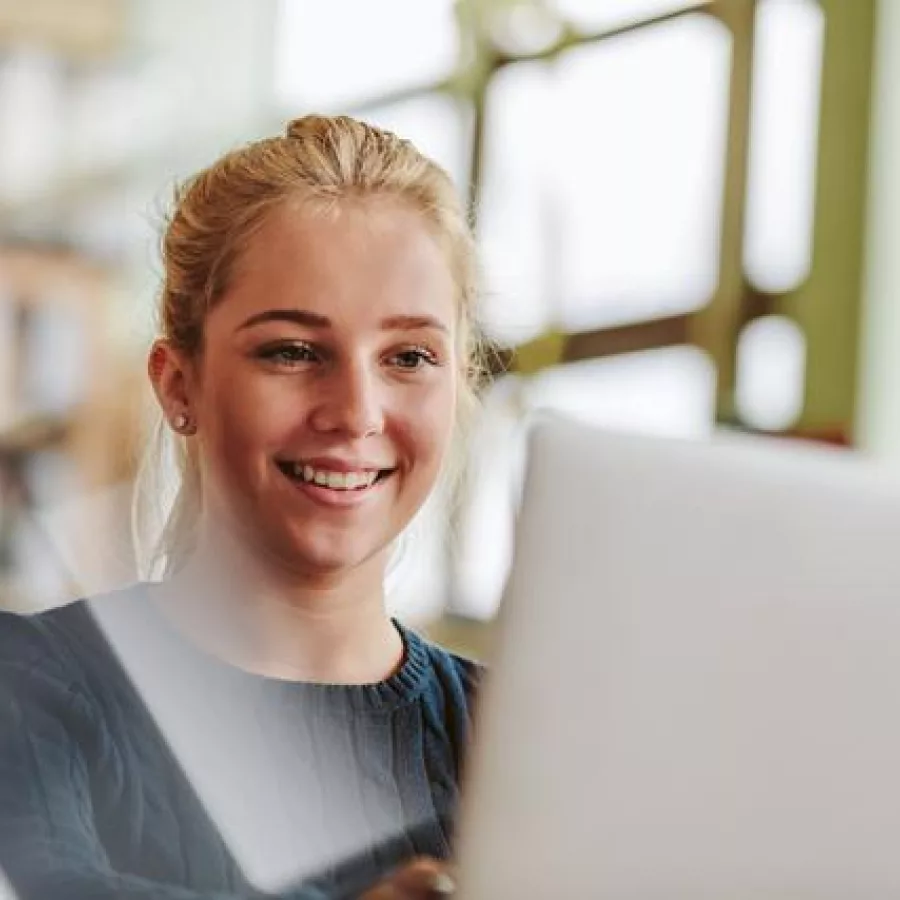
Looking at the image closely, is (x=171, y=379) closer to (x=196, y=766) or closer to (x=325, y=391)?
(x=325, y=391)

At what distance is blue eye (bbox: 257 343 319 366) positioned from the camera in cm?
135

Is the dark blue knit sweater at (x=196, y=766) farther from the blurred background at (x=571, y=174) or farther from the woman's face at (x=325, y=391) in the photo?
the blurred background at (x=571, y=174)

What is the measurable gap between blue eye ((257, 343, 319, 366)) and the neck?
5.7 inches

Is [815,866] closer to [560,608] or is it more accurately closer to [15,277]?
[560,608]


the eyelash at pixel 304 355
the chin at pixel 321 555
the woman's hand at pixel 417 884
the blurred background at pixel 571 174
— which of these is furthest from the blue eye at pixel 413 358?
the blurred background at pixel 571 174

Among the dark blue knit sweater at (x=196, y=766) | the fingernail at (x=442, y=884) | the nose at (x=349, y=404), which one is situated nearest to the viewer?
the fingernail at (x=442, y=884)

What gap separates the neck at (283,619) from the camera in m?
1.35

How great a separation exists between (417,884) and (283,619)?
308 mm

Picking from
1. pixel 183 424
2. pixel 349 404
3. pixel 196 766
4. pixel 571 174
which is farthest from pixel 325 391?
pixel 571 174

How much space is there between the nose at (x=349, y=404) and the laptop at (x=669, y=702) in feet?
1.28

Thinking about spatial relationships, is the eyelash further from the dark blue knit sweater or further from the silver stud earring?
the dark blue knit sweater

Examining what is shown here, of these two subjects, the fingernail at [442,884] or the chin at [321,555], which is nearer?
the fingernail at [442,884]

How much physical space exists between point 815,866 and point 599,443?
242 mm

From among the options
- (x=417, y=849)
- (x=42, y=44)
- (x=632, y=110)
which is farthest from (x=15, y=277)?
(x=417, y=849)
